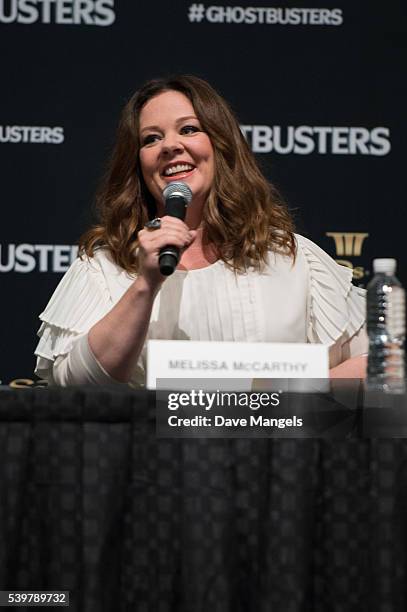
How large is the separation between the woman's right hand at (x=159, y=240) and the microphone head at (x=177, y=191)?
0.18 metres

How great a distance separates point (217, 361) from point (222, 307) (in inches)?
29.8

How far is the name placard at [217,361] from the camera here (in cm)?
140

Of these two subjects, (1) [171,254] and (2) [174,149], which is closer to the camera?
(1) [171,254]

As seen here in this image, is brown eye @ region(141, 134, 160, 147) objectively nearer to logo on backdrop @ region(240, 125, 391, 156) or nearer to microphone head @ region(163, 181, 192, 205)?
microphone head @ region(163, 181, 192, 205)

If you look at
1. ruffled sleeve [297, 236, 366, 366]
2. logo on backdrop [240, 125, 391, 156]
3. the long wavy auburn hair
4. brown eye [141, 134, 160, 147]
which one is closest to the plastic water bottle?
ruffled sleeve [297, 236, 366, 366]

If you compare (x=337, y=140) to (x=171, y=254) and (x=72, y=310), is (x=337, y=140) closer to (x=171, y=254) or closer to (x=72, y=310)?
(x=72, y=310)

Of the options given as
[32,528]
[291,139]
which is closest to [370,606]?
[32,528]

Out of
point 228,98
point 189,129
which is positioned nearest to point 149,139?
point 189,129

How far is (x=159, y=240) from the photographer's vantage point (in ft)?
5.67

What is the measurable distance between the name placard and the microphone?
27 centimetres

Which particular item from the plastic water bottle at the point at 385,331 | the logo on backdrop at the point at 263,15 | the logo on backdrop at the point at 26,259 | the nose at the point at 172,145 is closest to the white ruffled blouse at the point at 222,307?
the plastic water bottle at the point at 385,331

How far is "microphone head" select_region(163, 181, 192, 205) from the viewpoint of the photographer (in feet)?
6.37

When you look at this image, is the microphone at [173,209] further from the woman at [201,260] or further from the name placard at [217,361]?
the name placard at [217,361]

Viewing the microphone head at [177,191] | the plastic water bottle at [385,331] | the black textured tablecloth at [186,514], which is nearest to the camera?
the black textured tablecloth at [186,514]
